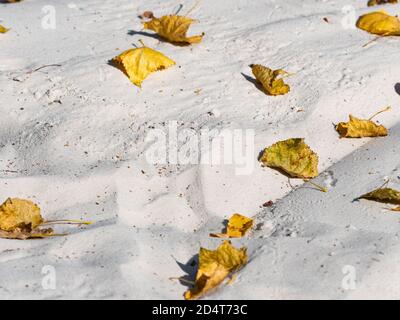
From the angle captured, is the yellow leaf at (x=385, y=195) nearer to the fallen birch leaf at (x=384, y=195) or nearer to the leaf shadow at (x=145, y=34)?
the fallen birch leaf at (x=384, y=195)

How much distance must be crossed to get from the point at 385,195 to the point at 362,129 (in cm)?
50

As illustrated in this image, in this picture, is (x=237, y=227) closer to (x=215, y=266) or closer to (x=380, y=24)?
(x=215, y=266)

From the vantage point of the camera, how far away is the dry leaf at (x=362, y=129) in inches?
105

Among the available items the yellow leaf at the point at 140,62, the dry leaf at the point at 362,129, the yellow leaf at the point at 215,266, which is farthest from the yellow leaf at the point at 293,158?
the yellow leaf at the point at 140,62

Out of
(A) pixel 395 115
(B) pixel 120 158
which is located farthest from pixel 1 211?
(A) pixel 395 115

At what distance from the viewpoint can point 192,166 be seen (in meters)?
2.53

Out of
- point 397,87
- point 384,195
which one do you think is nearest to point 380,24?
point 397,87

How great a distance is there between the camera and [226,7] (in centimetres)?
352

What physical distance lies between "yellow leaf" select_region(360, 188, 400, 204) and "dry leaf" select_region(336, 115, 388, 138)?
45 cm

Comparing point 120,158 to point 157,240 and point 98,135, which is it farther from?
point 157,240

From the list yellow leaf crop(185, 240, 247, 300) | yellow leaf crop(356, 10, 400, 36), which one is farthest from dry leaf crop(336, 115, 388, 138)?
yellow leaf crop(185, 240, 247, 300)

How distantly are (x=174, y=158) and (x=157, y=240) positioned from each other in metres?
0.49

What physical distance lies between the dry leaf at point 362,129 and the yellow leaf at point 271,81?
13.6 inches

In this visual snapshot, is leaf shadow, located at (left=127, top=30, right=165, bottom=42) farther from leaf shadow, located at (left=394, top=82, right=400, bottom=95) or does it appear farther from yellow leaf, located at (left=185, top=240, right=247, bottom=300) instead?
yellow leaf, located at (left=185, top=240, right=247, bottom=300)
